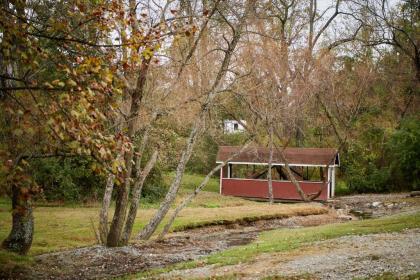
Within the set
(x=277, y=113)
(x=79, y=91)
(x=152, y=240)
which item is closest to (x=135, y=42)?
(x=79, y=91)

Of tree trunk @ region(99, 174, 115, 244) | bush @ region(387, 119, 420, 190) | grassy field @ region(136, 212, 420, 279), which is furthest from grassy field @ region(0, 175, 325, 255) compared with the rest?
bush @ region(387, 119, 420, 190)

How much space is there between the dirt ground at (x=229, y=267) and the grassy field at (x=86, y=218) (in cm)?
209

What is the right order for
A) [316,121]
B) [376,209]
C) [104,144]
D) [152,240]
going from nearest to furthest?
1. [104,144]
2. [152,240]
3. [376,209]
4. [316,121]

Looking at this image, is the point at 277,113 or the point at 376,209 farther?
the point at 277,113

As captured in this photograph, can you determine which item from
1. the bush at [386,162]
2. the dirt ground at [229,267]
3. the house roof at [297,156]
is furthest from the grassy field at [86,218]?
the bush at [386,162]

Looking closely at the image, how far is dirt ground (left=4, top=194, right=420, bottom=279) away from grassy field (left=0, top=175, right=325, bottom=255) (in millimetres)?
2090

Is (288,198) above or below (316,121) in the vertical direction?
below

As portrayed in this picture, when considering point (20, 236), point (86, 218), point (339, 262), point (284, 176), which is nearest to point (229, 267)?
point (339, 262)

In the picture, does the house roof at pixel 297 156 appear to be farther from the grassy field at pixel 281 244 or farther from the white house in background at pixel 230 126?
the grassy field at pixel 281 244

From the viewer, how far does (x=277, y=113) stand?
32.9m

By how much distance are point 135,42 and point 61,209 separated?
22230 mm

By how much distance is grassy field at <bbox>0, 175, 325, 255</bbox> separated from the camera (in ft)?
60.1

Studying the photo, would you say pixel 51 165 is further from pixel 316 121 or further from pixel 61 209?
pixel 316 121

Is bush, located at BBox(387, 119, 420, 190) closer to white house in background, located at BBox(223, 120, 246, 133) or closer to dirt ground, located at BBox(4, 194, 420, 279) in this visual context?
white house in background, located at BBox(223, 120, 246, 133)
